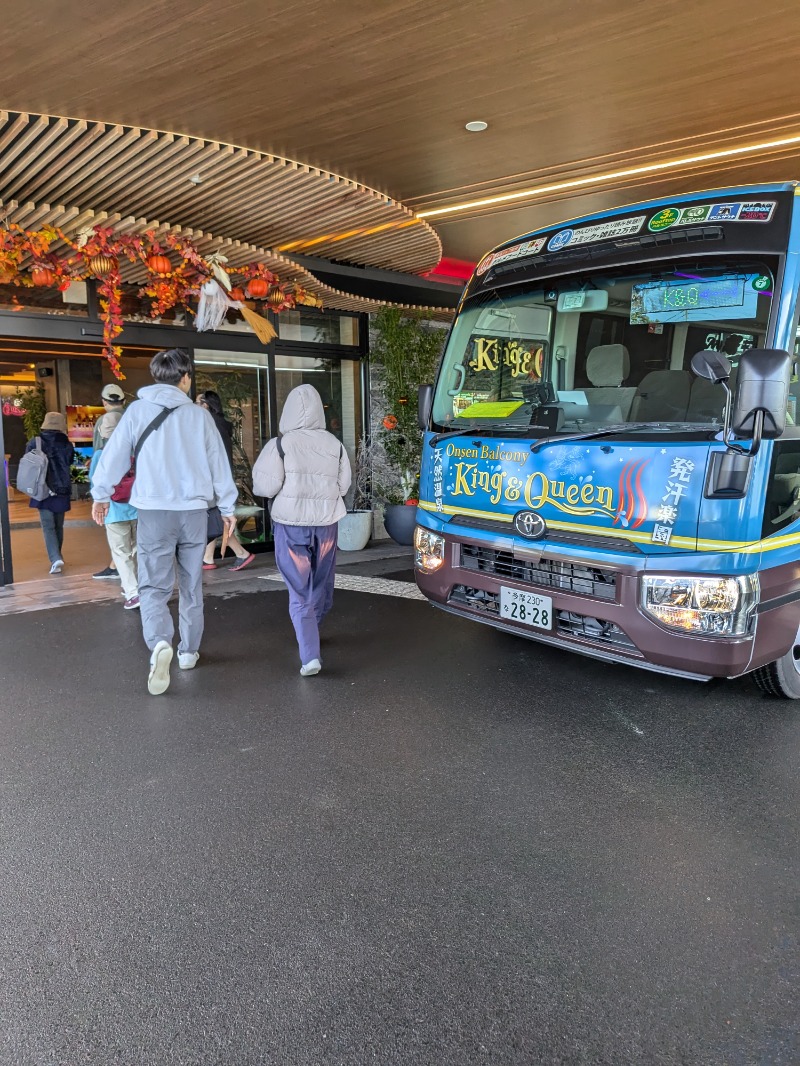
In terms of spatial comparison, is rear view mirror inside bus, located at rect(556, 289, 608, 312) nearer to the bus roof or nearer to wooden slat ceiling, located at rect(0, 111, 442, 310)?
the bus roof

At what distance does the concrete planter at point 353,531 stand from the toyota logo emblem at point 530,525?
5905 millimetres

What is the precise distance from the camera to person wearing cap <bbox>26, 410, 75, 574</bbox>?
8297 millimetres

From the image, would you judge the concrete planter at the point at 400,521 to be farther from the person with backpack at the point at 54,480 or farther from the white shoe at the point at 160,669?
the white shoe at the point at 160,669

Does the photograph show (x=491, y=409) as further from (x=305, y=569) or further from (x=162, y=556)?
(x=162, y=556)

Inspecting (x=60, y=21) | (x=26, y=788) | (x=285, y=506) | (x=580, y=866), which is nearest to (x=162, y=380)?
(x=285, y=506)

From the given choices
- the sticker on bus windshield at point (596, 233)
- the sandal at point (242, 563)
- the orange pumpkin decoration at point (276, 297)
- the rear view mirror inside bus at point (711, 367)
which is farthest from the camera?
the sandal at point (242, 563)

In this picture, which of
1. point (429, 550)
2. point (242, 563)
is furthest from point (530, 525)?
point (242, 563)

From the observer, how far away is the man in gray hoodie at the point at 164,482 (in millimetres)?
4617

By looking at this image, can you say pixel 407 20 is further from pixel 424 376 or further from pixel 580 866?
pixel 424 376

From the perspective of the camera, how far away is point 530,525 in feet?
13.8

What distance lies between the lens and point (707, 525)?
353 cm

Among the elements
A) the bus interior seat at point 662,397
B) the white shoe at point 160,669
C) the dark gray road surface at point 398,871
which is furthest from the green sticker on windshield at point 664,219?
the white shoe at point 160,669

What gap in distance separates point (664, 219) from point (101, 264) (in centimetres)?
512

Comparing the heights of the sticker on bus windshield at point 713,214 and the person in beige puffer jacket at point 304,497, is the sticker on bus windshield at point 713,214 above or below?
above
